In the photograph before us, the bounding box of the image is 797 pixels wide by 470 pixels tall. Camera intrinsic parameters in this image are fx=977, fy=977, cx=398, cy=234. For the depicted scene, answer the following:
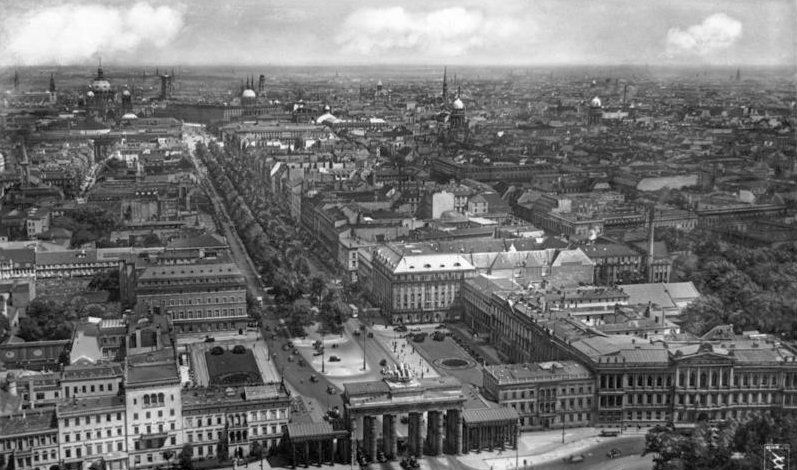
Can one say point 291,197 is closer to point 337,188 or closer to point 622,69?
point 337,188

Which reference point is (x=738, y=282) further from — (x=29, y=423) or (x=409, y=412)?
(x=29, y=423)

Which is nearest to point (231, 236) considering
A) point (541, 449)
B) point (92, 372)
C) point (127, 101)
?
point (92, 372)

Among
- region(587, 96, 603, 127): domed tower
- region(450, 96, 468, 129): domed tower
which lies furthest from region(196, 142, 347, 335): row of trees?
region(587, 96, 603, 127): domed tower

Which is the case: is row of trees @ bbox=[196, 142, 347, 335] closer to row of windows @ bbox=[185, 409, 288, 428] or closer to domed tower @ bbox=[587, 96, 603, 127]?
row of windows @ bbox=[185, 409, 288, 428]

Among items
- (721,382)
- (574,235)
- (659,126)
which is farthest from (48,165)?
(721,382)

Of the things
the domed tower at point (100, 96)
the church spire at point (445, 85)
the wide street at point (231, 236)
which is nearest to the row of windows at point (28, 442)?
the wide street at point (231, 236)

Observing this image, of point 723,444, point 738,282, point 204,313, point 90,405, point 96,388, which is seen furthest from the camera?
point 738,282
